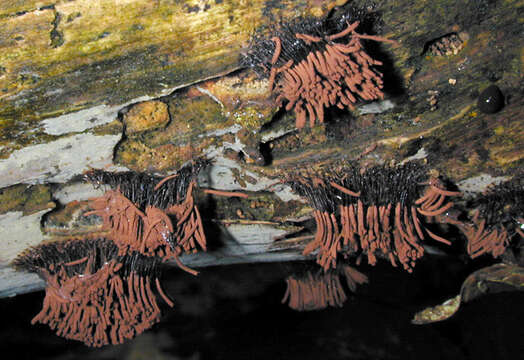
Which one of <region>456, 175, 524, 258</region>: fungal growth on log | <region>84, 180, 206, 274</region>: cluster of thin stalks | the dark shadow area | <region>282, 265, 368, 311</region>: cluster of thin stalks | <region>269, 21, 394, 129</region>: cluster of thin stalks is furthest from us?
the dark shadow area

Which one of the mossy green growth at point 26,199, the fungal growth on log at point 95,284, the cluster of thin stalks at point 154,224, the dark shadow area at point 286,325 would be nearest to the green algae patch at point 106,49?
the mossy green growth at point 26,199

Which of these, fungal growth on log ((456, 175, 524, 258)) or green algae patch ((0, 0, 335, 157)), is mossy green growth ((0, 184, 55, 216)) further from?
fungal growth on log ((456, 175, 524, 258))

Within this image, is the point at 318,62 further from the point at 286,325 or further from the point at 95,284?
the point at 286,325

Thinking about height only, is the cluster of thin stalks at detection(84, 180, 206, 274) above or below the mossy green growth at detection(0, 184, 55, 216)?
below

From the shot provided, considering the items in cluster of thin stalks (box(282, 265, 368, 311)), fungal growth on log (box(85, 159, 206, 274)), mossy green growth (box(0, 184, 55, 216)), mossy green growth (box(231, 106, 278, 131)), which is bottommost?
cluster of thin stalks (box(282, 265, 368, 311))

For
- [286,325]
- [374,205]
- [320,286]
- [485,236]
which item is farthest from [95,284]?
[286,325]

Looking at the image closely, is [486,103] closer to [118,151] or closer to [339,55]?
[339,55]

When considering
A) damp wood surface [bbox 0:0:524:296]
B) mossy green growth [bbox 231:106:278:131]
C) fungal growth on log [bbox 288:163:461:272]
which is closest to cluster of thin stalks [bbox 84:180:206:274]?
damp wood surface [bbox 0:0:524:296]
